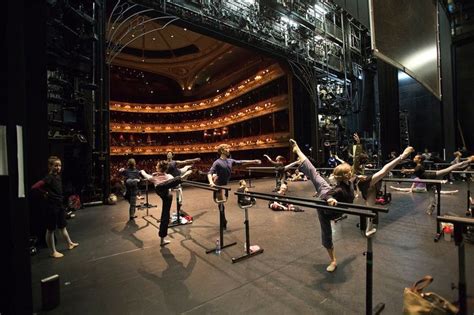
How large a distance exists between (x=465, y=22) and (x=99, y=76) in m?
22.2

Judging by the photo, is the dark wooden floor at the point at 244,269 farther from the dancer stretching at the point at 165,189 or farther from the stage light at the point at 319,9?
the stage light at the point at 319,9

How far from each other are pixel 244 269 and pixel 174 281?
1012 millimetres

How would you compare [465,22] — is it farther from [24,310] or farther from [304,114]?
[24,310]

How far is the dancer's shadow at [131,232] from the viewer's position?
507 centimetres

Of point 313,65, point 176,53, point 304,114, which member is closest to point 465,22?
point 313,65

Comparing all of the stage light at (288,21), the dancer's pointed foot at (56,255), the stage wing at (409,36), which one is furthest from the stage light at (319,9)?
the dancer's pointed foot at (56,255)

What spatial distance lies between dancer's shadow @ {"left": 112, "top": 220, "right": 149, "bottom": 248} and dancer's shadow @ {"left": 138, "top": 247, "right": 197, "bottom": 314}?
1.08 metres

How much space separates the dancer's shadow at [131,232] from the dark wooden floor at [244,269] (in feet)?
0.08

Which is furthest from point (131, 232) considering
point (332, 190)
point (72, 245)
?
point (332, 190)

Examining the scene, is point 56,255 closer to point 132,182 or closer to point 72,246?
point 72,246

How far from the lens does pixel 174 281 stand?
3326 mm

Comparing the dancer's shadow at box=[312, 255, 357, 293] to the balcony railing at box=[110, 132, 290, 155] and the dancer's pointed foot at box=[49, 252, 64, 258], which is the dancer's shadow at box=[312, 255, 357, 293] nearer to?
the dancer's pointed foot at box=[49, 252, 64, 258]

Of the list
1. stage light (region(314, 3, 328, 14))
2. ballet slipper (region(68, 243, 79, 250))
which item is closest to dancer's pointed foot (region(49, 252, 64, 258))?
ballet slipper (region(68, 243, 79, 250))

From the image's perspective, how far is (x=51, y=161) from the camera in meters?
4.39
